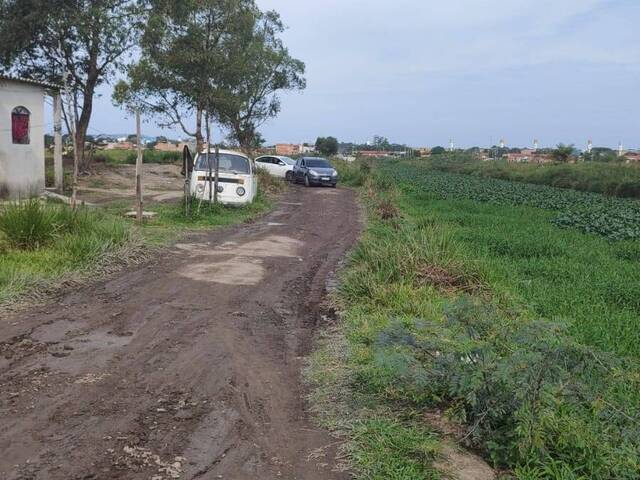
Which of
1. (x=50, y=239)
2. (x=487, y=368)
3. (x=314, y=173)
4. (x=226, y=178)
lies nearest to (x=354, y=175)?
(x=314, y=173)

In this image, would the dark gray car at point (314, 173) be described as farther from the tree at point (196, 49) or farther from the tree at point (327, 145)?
the tree at point (327, 145)

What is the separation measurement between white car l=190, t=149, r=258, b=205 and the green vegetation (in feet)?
72.7

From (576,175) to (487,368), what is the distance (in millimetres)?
36374

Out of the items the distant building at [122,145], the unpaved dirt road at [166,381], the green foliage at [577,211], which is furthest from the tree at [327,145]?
the unpaved dirt road at [166,381]

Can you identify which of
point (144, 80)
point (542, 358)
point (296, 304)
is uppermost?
point (144, 80)

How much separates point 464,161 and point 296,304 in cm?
5566

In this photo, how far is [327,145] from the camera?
70000mm

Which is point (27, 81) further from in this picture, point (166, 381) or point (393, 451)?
point (393, 451)

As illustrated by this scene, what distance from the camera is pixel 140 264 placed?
9.17m

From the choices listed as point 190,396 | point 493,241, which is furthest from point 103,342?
point 493,241

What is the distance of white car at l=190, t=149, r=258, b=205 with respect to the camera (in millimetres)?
16219

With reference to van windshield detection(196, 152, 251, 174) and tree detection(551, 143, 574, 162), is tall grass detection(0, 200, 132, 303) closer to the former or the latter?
van windshield detection(196, 152, 251, 174)

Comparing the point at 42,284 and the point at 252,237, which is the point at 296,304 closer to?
the point at 42,284

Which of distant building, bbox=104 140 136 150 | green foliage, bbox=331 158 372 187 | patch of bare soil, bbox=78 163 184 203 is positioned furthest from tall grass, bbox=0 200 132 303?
distant building, bbox=104 140 136 150
